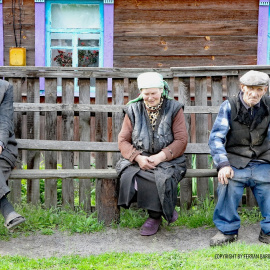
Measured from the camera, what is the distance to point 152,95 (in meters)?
4.41

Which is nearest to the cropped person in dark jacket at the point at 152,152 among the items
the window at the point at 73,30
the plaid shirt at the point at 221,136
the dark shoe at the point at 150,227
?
the dark shoe at the point at 150,227

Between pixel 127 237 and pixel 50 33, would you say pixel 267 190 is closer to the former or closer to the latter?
pixel 127 237

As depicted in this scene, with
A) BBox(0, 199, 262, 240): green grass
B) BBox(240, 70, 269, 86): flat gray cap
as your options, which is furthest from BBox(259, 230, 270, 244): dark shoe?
BBox(240, 70, 269, 86): flat gray cap

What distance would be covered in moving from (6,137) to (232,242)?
2217 millimetres

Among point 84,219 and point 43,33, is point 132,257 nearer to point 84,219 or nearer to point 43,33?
point 84,219

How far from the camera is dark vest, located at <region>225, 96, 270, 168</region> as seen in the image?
436 cm

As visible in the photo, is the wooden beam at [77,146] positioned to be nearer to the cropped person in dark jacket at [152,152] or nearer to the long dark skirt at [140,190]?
the cropped person in dark jacket at [152,152]

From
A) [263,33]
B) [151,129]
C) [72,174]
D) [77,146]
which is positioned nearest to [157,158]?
[151,129]

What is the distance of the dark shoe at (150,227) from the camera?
4445mm

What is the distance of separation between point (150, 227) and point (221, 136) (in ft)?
3.40

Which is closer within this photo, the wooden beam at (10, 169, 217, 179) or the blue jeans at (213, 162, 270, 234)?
the blue jeans at (213, 162, 270, 234)

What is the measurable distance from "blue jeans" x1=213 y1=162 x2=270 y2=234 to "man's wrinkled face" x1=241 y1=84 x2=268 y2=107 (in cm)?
60

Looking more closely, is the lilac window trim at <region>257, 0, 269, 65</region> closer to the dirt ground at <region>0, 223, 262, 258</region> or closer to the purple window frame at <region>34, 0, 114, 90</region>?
the purple window frame at <region>34, 0, 114, 90</region>

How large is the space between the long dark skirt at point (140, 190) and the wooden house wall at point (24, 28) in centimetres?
399
